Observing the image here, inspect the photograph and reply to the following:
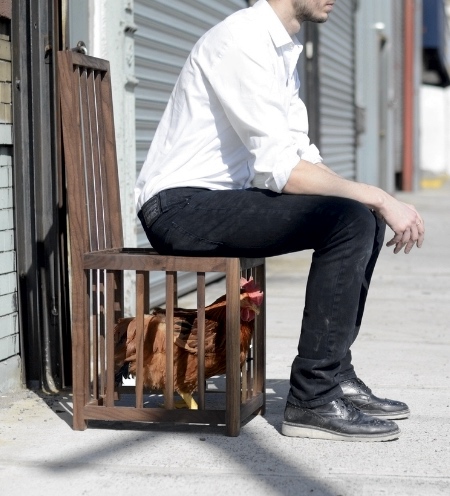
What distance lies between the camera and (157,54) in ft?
22.5

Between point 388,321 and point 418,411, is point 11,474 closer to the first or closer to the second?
point 418,411

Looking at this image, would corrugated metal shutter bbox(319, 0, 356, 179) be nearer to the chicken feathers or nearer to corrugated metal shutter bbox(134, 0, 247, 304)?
corrugated metal shutter bbox(134, 0, 247, 304)


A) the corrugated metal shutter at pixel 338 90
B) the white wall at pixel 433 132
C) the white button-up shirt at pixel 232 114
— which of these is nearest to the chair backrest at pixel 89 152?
the white button-up shirt at pixel 232 114

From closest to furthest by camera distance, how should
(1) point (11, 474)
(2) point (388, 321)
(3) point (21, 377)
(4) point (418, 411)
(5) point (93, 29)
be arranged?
(1) point (11, 474)
(4) point (418, 411)
(3) point (21, 377)
(5) point (93, 29)
(2) point (388, 321)

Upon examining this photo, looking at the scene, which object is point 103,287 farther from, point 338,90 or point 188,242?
point 338,90

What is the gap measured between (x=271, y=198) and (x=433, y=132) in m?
29.6

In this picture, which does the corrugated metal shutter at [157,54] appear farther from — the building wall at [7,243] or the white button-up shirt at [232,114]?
the white button-up shirt at [232,114]

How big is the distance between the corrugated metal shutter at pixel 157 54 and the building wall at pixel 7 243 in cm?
198

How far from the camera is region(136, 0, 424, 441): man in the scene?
3701 millimetres

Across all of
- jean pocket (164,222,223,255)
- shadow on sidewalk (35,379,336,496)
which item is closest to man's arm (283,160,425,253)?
jean pocket (164,222,223,255)

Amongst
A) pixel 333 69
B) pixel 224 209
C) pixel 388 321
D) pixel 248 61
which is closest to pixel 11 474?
pixel 224 209

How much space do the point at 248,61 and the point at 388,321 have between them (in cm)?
311

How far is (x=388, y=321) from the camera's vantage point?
6523 mm

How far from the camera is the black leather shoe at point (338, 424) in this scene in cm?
381
